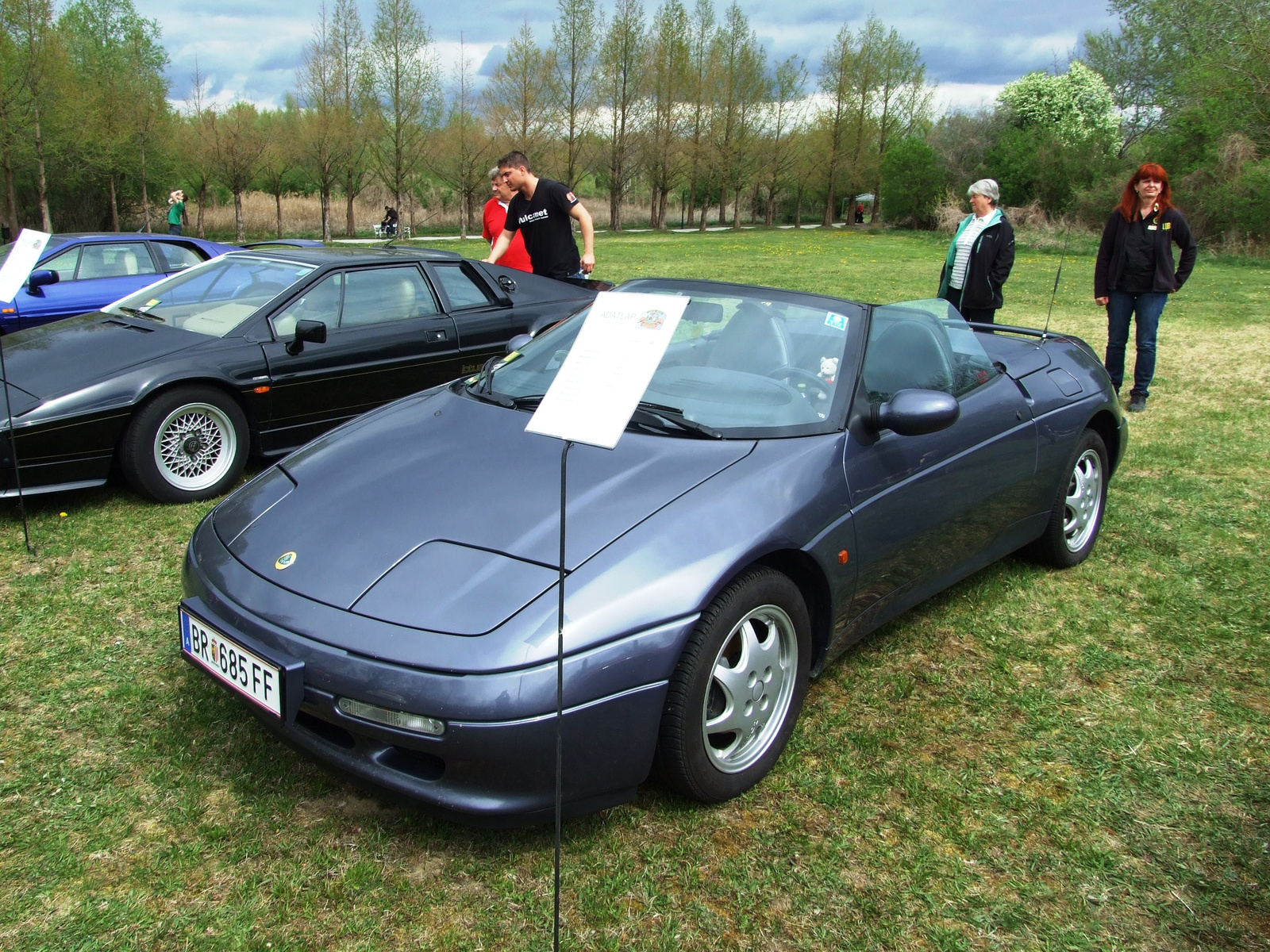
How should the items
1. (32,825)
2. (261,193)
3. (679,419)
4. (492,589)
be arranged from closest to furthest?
(492,589) → (32,825) → (679,419) → (261,193)

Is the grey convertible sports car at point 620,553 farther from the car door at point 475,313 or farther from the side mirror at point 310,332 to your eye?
the car door at point 475,313

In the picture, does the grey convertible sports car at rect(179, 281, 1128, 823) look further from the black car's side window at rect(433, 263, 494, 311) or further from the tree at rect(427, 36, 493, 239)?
the tree at rect(427, 36, 493, 239)

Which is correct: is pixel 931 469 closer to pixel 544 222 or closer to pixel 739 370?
pixel 739 370

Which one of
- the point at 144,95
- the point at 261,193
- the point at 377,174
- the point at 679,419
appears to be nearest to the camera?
the point at 679,419

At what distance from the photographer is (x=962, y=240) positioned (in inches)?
256

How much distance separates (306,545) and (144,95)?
130ft

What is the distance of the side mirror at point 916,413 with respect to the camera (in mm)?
2805

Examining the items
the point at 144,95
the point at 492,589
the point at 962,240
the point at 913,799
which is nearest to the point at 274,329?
the point at 492,589

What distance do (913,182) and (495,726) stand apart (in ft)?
166

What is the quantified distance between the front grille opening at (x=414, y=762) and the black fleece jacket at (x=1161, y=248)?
253 inches

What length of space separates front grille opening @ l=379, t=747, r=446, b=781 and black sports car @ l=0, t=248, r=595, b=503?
125 inches

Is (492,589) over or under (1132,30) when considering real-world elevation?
under

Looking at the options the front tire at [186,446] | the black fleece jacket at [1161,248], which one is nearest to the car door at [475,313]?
the front tire at [186,446]

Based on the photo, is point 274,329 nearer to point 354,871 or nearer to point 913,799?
point 354,871
